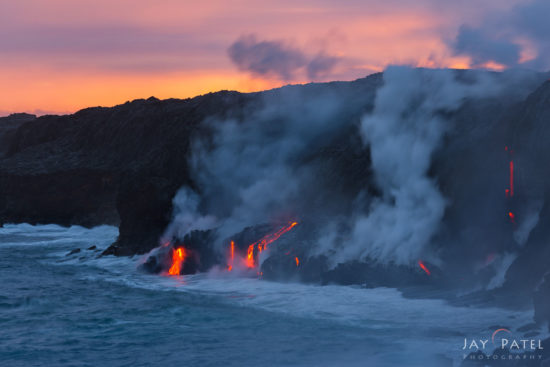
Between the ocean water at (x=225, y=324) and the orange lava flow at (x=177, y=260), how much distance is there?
1.76 m

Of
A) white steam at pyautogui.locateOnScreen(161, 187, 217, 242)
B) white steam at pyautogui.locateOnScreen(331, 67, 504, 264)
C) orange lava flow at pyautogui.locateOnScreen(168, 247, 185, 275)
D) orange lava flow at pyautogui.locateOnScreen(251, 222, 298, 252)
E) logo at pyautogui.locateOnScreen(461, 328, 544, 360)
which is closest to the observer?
logo at pyautogui.locateOnScreen(461, 328, 544, 360)

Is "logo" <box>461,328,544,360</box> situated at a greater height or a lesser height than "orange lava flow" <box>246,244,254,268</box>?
lesser

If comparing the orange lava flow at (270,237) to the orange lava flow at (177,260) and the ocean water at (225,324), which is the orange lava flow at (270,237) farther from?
the orange lava flow at (177,260)

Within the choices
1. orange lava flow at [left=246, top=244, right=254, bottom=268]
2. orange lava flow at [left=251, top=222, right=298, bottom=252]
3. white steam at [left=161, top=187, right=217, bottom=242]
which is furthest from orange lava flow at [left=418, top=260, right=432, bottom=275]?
white steam at [left=161, top=187, right=217, bottom=242]

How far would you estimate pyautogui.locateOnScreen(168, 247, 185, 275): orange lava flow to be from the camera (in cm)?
3306

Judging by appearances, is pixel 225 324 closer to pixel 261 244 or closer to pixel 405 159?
pixel 261 244

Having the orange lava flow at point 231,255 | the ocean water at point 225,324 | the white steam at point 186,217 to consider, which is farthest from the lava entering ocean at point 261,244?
the white steam at point 186,217

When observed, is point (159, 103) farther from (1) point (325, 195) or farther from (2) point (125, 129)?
(1) point (325, 195)

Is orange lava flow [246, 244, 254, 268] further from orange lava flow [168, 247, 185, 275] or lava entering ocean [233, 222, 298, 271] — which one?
orange lava flow [168, 247, 185, 275]

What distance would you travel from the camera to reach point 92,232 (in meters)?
61.3

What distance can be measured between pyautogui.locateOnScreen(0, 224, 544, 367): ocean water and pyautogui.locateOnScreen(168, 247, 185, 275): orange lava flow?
5.79ft

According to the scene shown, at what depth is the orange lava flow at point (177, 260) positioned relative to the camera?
3306cm

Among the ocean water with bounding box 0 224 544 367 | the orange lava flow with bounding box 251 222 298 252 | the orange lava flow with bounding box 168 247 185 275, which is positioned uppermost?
the orange lava flow with bounding box 251 222 298 252

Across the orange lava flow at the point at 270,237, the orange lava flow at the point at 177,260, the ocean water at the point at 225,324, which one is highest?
the orange lava flow at the point at 270,237
